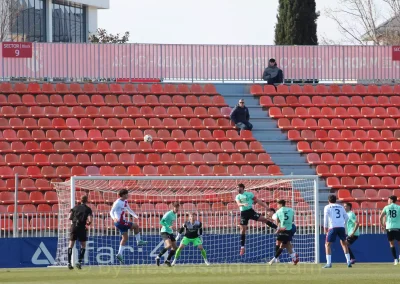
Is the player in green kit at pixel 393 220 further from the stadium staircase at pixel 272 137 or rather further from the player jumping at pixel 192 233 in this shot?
the stadium staircase at pixel 272 137

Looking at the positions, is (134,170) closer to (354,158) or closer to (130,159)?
(130,159)

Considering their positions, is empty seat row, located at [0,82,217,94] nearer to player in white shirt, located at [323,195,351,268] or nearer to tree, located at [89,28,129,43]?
player in white shirt, located at [323,195,351,268]

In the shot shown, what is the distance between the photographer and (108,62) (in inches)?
1553

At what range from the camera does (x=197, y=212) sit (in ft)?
105

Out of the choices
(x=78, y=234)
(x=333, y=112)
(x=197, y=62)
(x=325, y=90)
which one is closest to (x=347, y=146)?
(x=333, y=112)

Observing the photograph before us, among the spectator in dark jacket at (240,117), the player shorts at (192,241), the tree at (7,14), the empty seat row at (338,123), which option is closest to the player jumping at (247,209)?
the player shorts at (192,241)

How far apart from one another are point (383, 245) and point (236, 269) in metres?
6.97

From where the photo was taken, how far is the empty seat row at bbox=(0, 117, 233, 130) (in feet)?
118

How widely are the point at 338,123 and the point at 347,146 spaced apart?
1.27 m

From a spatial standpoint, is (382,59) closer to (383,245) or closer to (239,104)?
(239,104)

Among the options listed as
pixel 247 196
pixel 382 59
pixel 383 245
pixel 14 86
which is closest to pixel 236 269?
pixel 247 196

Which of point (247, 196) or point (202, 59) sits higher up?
point (202, 59)

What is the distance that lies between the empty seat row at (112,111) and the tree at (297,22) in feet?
35.9

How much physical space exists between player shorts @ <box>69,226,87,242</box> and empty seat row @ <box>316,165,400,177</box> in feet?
33.9
